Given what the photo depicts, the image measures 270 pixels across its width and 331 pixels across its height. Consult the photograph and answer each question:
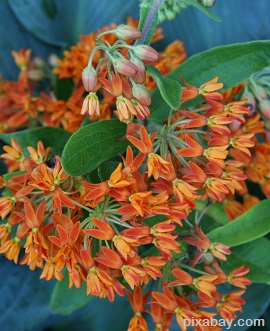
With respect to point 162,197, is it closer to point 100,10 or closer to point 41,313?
point 41,313

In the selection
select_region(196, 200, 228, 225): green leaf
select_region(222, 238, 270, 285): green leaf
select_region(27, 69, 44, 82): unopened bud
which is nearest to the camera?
select_region(222, 238, 270, 285): green leaf

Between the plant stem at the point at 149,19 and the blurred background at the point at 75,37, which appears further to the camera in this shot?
the blurred background at the point at 75,37

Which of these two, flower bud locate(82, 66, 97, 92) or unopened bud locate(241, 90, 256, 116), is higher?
flower bud locate(82, 66, 97, 92)

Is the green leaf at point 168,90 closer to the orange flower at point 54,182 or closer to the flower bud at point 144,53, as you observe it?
the flower bud at point 144,53

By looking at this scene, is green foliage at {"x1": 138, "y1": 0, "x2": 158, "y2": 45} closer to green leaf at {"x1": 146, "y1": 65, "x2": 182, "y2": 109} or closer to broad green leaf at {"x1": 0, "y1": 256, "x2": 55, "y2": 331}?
green leaf at {"x1": 146, "y1": 65, "x2": 182, "y2": 109}

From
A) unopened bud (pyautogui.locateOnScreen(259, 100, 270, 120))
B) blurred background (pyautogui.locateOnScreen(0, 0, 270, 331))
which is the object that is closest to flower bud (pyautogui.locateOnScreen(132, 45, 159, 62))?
unopened bud (pyautogui.locateOnScreen(259, 100, 270, 120))

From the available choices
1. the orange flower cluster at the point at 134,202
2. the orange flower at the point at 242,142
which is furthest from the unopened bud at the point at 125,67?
the orange flower at the point at 242,142

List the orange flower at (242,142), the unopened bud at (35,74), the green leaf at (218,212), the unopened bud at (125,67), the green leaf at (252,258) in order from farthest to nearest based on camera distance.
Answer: the unopened bud at (35,74), the green leaf at (218,212), the green leaf at (252,258), the orange flower at (242,142), the unopened bud at (125,67)

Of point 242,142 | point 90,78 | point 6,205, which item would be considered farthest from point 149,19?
point 6,205
